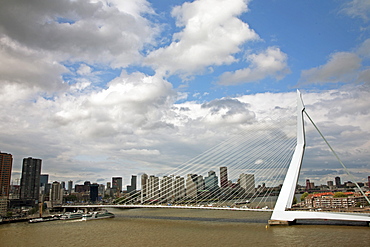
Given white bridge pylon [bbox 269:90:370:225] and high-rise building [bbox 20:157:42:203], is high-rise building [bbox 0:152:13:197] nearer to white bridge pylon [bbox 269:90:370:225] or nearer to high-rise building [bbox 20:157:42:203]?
high-rise building [bbox 20:157:42:203]

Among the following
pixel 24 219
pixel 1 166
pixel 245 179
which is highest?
pixel 1 166

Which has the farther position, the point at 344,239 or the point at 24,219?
the point at 24,219

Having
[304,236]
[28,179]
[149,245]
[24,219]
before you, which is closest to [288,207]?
[304,236]

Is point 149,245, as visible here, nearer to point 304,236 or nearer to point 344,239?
point 304,236

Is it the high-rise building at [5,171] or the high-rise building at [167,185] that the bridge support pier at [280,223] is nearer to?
the high-rise building at [167,185]

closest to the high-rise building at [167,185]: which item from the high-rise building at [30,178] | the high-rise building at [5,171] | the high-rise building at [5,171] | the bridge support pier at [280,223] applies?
the bridge support pier at [280,223]

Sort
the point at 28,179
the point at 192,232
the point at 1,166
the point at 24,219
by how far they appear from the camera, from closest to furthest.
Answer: the point at 192,232 → the point at 24,219 → the point at 1,166 → the point at 28,179

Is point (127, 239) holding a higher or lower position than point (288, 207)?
lower

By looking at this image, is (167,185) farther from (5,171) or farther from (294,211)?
(5,171)
